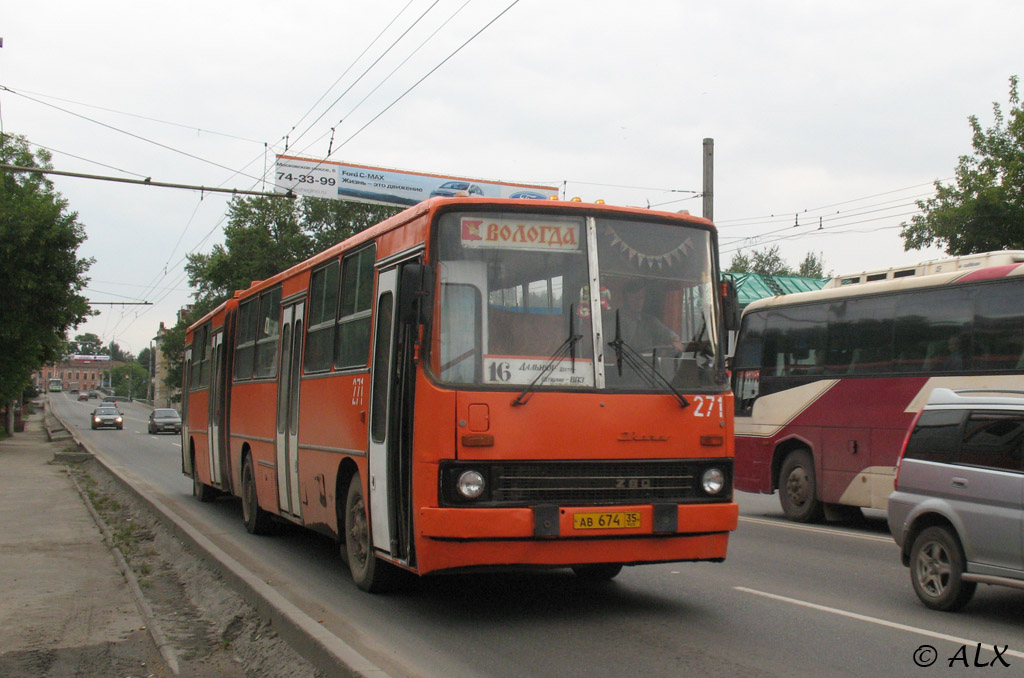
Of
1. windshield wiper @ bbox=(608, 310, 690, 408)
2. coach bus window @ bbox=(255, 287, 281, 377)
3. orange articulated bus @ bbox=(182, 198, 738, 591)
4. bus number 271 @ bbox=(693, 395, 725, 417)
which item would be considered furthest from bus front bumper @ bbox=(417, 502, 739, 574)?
coach bus window @ bbox=(255, 287, 281, 377)

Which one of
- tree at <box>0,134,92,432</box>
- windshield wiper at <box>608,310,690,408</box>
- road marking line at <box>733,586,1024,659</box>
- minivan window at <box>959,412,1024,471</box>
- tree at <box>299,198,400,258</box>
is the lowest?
road marking line at <box>733,586,1024,659</box>

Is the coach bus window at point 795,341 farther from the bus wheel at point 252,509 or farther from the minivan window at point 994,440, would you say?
the bus wheel at point 252,509

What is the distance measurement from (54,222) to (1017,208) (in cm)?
3048

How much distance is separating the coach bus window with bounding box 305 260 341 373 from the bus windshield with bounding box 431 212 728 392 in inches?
116

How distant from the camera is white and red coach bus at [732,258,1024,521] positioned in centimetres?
1278

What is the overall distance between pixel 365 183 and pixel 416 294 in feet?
128

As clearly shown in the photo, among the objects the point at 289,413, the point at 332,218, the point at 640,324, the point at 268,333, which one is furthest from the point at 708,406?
the point at 332,218

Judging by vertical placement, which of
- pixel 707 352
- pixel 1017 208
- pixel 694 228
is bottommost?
pixel 707 352

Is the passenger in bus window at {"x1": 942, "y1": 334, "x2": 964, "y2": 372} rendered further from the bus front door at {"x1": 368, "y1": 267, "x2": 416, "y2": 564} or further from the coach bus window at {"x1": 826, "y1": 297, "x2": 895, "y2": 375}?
the bus front door at {"x1": 368, "y1": 267, "x2": 416, "y2": 564}

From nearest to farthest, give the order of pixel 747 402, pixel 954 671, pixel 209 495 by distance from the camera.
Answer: pixel 954 671 < pixel 747 402 < pixel 209 495

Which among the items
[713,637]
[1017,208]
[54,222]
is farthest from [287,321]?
[54,222]

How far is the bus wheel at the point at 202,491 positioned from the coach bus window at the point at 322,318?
27.7 feet

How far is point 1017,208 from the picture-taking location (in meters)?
28.3

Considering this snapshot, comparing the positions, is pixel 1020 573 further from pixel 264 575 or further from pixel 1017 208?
pixel 1017 208
